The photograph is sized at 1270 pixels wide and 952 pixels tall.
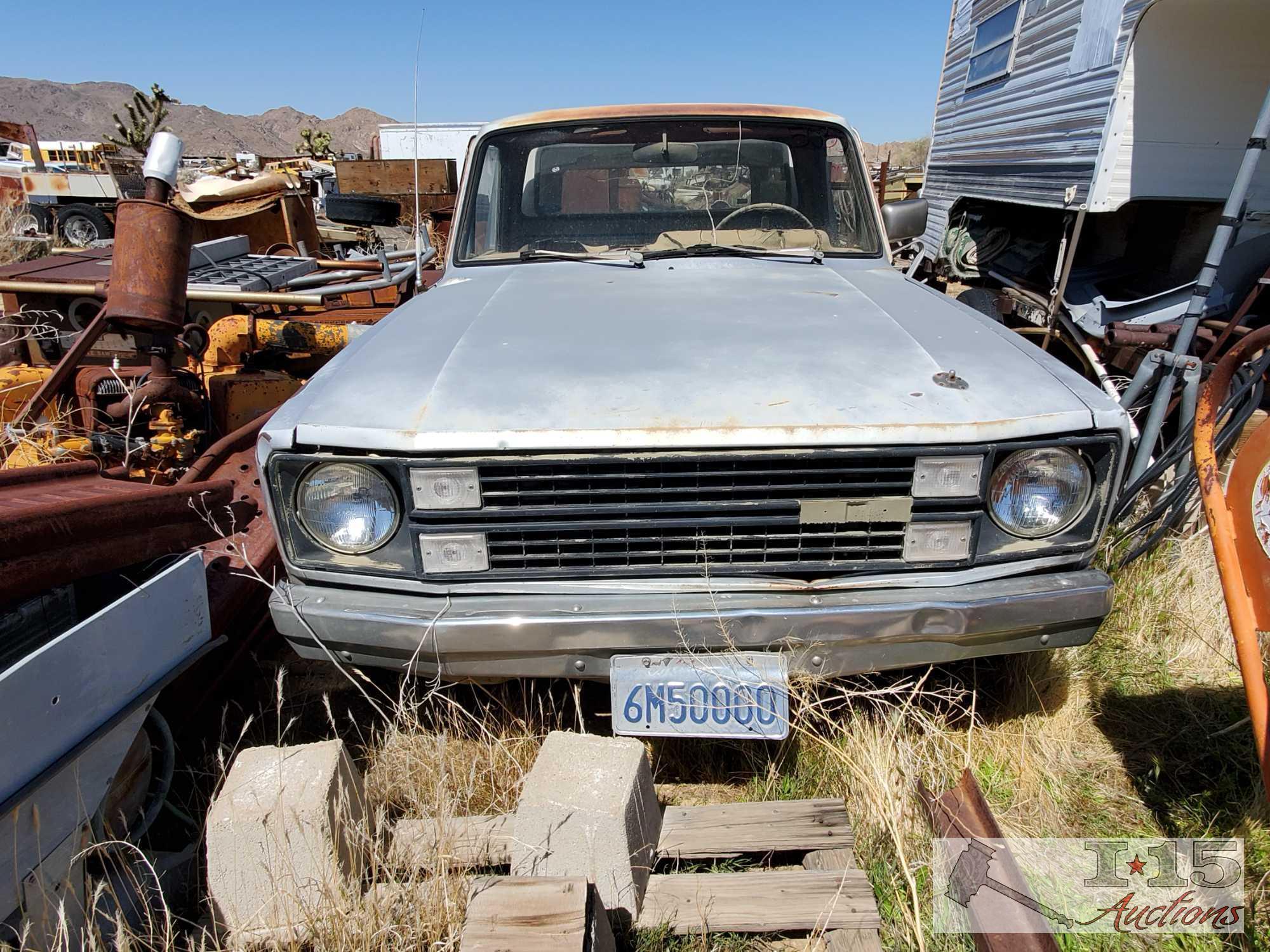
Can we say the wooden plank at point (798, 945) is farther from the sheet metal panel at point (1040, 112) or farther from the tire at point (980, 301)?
the sheet metal panel at point (1040, 112)

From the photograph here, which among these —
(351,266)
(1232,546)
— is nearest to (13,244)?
(351,266)

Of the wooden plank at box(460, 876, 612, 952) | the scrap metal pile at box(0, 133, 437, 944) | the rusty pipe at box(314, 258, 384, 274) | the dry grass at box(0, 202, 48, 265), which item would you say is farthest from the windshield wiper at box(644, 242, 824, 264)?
the dry grass at box(0, 202, 48, 265)

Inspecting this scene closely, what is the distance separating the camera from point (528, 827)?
1.82 m

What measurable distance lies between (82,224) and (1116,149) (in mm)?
18198

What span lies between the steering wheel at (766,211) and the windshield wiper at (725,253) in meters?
0.17

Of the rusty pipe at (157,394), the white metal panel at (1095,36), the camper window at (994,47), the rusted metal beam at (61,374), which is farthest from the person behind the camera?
the camper window at (994,47)

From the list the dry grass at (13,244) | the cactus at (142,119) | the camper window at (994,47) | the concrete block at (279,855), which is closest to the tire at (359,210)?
the concrete block at (279,855)

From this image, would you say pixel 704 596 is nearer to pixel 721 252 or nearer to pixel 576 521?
pixel 576 521

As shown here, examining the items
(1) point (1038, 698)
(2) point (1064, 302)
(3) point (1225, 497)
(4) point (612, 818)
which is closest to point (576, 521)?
(4) point (612, 818)

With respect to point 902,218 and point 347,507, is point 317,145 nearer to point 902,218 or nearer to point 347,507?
point 902,218

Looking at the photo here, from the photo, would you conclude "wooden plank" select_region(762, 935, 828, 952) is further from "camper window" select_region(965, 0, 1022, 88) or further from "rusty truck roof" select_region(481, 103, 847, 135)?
"camper window" select_region(965, 0, 1022, 88)

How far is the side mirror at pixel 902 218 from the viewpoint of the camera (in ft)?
11.1

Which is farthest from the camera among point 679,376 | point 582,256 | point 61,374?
point 61,374

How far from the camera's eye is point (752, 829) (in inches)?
81.7
